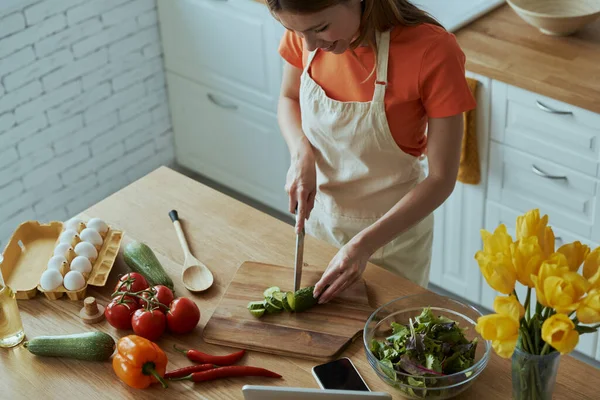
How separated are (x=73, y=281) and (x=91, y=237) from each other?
14 centimetres

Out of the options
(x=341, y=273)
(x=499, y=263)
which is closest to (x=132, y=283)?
(x=341, y=273)

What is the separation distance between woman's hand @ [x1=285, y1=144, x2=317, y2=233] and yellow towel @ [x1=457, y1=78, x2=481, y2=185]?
82cm

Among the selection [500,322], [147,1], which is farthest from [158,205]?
[147,1]

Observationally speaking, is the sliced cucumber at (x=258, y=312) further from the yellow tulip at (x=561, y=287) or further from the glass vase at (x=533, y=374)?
the yellow tulip at (x=561, y=287)

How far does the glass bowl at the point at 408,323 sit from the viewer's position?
4.90 feet

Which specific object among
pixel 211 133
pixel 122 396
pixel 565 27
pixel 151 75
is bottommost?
pixel 211 133

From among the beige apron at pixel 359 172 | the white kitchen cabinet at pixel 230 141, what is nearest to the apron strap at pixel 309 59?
the beige apron at pixel 359 172

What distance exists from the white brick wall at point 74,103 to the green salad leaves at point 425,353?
2.13m

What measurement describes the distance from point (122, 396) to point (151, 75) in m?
2.27

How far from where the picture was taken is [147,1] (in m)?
3.44

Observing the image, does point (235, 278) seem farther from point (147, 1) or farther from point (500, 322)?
point (147, 1)

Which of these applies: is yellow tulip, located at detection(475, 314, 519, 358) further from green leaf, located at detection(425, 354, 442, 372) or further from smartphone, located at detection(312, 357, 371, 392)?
smartphone, located at detection(312, 357, 371, 392)

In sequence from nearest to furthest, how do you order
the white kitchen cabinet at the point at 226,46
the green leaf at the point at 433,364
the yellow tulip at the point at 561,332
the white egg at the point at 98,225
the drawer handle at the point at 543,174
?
the yellow tulip at the point at 561,332 → the green leaf at the point at 433,364 → the white egg at the point at 98,225 → the drawer handle at the point at 543,174 → the white kitchen cabinet at the point at 226,46

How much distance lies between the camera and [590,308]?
1142mm
